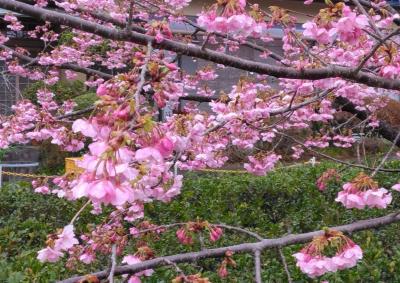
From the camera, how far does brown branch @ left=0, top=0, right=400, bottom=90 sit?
1.89m

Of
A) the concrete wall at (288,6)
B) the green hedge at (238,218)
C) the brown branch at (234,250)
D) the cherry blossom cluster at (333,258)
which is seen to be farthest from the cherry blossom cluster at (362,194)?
the concrete wall at (288,6)

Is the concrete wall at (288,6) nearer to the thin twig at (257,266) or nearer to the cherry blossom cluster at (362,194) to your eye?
the cherry blossom cluster at (362,194)

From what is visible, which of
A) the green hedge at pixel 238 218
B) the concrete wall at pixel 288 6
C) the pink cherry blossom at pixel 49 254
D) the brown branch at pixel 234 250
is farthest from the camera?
the concrete wall at pixel 288 6

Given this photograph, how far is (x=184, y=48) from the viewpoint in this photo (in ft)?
6.42

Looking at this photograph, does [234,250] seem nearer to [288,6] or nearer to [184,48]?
[184,48]

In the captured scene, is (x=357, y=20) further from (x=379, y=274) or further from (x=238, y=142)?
(x=238, y=142)

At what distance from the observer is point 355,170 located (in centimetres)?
651

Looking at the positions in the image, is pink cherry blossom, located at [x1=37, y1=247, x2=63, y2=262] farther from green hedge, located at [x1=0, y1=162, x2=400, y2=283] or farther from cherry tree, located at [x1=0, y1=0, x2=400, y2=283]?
green hedge, located at [x1=0, y1=162, x2=400, y2=283]

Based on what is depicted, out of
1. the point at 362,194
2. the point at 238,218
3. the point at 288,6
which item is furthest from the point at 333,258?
the point at 288,6

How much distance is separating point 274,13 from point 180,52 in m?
1.31

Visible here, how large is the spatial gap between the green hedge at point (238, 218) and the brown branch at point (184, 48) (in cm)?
152

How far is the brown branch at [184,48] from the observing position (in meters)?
1.89

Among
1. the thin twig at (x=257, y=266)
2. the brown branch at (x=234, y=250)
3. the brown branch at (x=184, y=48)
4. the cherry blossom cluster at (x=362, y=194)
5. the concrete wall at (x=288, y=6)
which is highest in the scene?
the brown branch at (x=184, y=48)

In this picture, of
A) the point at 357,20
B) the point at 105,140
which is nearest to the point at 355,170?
the point at 357,20
